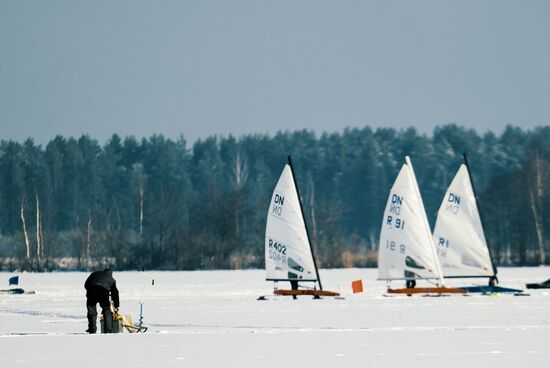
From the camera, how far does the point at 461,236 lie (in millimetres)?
45500

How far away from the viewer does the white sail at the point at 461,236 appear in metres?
45.3

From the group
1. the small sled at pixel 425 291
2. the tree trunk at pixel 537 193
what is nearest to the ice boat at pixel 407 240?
the small sled at pixel 425 291

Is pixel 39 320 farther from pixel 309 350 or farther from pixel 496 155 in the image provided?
pixel 496 155

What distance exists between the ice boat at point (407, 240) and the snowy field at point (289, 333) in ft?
10.2

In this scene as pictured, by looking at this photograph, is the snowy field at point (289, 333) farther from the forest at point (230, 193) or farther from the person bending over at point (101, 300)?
the forest at point (230, 193)

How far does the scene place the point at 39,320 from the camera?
97.3 ft

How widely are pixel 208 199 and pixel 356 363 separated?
314ft

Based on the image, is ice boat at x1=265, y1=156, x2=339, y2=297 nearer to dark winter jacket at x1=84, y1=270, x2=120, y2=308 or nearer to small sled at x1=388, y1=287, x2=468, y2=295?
small sled at x1=388, y1=287, x2=468, y2=295

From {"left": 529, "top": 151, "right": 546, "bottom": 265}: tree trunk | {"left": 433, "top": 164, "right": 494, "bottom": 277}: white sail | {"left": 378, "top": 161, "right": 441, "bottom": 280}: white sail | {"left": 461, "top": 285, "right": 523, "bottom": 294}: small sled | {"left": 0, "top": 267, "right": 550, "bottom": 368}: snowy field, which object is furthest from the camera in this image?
{"left": 529, "top": 151, "right": 546, "bottom": 265}: tree trunk

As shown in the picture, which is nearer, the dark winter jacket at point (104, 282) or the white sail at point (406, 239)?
the dark winter jacket at point (104, 282)

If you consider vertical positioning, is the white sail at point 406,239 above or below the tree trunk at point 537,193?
below

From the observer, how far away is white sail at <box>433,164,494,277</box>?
45.3 metres

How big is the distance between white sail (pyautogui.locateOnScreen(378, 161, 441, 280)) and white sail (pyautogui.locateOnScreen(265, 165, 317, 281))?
257cm

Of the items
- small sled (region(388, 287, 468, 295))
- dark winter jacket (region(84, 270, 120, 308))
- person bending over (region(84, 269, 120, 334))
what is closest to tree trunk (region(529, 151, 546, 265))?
small sled (region(388, 287, 468, 295))
